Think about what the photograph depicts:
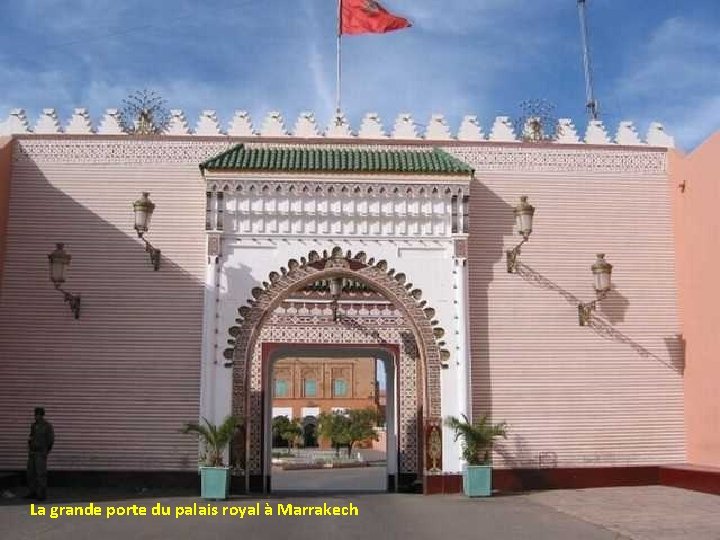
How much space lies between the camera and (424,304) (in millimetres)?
12664

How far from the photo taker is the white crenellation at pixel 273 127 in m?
13.5

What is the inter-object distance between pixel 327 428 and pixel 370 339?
24.7 metres

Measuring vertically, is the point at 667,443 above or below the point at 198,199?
below

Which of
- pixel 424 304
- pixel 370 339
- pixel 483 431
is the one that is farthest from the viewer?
pixel 370 339

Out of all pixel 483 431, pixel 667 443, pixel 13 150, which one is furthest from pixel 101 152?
pixel 667 443

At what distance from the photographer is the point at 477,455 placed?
1177cm

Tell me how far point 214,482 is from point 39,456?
2.12 metres

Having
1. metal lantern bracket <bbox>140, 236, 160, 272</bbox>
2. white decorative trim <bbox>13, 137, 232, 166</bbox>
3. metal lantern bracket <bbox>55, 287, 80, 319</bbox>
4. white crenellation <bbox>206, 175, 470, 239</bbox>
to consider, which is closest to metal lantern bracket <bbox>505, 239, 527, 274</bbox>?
white crenellation <bbox>206, 175, 470, 239</bbox>

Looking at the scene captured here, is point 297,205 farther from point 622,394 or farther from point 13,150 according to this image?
point 622,394

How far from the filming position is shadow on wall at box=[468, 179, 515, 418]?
12609mm

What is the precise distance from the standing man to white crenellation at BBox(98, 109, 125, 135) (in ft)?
15.0

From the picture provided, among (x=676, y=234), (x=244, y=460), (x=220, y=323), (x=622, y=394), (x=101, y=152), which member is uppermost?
(x=101, y=152)

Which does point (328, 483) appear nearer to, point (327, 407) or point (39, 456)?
point (39, 456)

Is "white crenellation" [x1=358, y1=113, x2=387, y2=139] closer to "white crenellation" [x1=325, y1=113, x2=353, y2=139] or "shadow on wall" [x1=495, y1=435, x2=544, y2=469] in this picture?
"white crenellation" [x1=325, y1=113, x2=353, y2=139]
